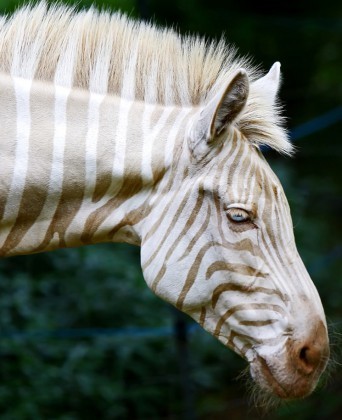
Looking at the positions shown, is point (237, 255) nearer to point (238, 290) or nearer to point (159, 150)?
point (238, 290)

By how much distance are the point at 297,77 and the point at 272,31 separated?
2.28ft

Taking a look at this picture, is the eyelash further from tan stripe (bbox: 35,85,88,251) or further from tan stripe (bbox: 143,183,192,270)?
tan stripe (bbox: 35,85,88,251)

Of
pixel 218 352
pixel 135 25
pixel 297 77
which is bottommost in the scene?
pixel 218 352

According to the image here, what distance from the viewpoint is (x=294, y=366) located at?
2.65 m

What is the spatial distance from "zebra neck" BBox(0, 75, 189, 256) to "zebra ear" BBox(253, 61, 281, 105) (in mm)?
302

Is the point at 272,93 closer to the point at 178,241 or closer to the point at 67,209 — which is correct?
the point at 178,241

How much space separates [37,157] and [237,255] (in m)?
0.72

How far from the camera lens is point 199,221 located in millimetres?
2705

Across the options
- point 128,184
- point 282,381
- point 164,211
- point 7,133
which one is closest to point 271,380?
point 282,381

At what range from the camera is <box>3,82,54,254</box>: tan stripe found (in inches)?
107

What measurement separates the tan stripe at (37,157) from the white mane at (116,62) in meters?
0.09

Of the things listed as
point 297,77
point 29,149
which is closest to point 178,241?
point 29,149

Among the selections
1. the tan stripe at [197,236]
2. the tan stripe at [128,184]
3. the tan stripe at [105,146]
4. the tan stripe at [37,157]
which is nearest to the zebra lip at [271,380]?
the tan stripe at [197,236]

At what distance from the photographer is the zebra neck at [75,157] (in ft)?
8.89
